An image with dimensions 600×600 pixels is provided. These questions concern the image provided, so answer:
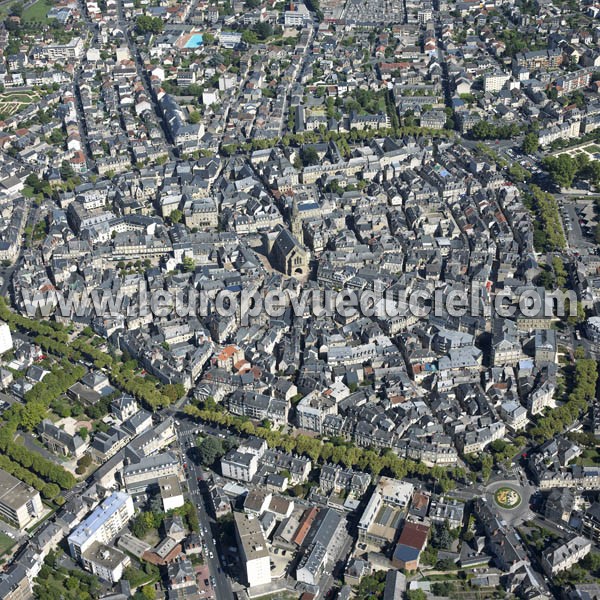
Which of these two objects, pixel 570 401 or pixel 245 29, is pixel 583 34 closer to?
pixel 245 29

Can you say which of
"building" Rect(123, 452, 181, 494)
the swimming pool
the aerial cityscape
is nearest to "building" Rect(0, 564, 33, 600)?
the aerial cityscape

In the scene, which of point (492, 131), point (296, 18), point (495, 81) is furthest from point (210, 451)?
point (296, 18)

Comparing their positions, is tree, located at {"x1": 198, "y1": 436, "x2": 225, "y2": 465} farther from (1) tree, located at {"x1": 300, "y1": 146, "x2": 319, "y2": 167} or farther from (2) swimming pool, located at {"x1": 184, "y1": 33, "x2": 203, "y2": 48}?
(2) swimming pool, located at {"x1": 184, "y1": 33, "x2": 203, "y2": 48}

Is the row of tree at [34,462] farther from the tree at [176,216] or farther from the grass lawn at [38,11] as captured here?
the grass lawn at [38,11]

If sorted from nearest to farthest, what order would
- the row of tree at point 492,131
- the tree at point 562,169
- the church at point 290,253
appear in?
the church at point 290,253 → the tree at point 562,169 → the row of tree at point 492,131

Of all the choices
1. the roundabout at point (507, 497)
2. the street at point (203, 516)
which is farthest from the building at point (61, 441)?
the roundabout at point (507, 497)

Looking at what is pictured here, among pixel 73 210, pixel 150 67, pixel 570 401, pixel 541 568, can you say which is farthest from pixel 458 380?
pixel 150 67
